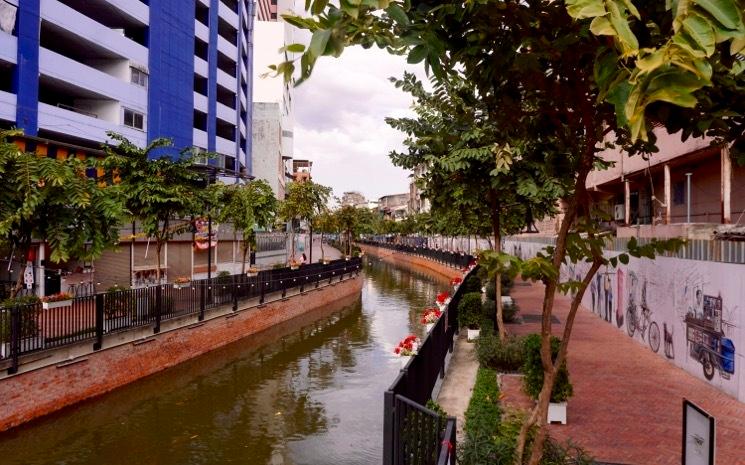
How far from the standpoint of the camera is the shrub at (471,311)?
55.0 feet

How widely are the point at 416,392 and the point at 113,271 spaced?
2318 centimetres

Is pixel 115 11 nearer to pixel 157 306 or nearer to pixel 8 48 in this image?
pixel 8 48

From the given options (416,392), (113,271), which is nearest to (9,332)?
(416,392)

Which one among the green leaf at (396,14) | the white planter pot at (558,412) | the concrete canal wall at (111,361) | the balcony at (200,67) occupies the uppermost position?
the balcony at (200,67)

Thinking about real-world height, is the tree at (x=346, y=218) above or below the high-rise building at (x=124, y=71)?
below

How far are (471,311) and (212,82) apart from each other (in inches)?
1245

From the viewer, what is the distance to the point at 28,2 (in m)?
24.9

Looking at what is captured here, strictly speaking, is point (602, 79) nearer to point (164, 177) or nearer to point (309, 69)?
point (309, 69)

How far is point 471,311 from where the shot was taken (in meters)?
16.9

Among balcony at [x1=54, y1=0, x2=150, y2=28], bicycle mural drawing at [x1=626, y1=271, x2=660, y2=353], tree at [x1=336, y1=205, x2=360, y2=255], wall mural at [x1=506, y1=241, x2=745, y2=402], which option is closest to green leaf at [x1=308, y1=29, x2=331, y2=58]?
wall mural at [x1=506, y1=241, x2=745, y2=402]

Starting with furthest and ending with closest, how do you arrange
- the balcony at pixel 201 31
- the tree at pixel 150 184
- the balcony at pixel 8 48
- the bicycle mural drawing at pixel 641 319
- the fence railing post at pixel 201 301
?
1. the balcony at pixel 201 31
2. the balcony at pixel 8 48
3. the tree at pixel 150 184
4. the fence railing post at pixel 201 301
5. the bicycle mural drawing at pixel 641 319

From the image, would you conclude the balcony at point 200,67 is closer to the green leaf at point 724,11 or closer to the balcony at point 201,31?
the balcony at point 201,31

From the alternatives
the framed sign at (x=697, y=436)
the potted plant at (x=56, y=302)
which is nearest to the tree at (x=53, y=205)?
the potted plant at (x=56, y=302)

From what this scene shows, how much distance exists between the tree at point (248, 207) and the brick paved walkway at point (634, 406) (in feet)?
55.2
